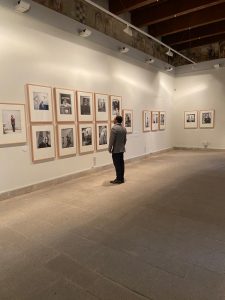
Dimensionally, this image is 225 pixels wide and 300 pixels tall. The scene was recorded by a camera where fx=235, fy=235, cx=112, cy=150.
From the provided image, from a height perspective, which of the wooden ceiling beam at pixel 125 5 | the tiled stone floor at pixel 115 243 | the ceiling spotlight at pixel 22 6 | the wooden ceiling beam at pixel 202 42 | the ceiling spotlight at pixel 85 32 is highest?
the wooden ceiling beam at pixel 202 42

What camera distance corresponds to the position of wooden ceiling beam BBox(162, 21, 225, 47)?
922 cm

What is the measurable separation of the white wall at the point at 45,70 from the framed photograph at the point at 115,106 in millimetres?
219

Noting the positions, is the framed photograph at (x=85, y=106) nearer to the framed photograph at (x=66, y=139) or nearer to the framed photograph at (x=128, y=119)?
the framed photograph at (x=66, y=139)

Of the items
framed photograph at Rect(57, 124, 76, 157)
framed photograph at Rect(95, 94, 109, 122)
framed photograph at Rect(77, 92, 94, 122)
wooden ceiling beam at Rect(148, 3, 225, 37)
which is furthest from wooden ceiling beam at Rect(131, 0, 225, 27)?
framed photograph at Rect(57, 124, 76, 157)

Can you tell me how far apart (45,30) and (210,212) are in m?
5.36

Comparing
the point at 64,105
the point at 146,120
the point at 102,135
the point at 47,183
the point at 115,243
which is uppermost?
the point at 64,105

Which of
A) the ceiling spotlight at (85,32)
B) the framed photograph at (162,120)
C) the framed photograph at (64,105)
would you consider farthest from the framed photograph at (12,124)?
the framed photograph at (162,120)

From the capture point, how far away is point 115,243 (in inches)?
122

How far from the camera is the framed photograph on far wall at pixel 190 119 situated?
11776 mm

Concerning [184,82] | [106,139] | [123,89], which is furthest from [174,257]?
[184,82]

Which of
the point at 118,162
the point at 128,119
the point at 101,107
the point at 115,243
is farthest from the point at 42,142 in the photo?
the point at 128,119

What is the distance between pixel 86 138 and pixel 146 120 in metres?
3.82

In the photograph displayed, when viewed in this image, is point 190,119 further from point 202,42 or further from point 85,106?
point 85,106

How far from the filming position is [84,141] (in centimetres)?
687
